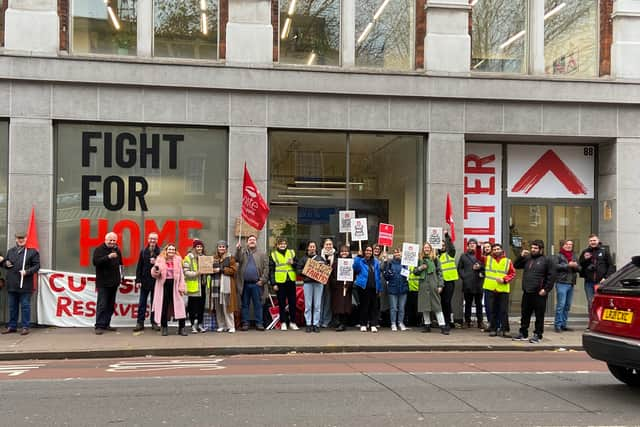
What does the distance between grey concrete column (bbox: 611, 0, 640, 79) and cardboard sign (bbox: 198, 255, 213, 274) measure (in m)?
10.5

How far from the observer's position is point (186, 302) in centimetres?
1298

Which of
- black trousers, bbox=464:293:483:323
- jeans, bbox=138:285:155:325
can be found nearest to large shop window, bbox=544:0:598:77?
black trousers, bbox=464:293:483:323

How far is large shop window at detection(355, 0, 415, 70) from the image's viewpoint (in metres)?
15.4

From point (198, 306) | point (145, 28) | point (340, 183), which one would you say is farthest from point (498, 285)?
point (145, 28)

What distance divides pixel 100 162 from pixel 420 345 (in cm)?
793

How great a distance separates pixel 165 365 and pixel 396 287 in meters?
5.39

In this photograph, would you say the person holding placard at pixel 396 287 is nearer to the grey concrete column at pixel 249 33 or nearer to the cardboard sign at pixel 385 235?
the cardboard sign at pixel 385 235

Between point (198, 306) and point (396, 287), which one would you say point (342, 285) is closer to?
point (396, 287)

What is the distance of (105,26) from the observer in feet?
47.6

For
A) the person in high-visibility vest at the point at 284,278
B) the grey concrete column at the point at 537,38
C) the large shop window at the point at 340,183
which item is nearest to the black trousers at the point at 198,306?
the person in high-visibility vest at the point at 284,278

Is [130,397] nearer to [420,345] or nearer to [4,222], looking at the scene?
[420,345]

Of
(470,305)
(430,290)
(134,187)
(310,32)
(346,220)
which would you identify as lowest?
(470,305)

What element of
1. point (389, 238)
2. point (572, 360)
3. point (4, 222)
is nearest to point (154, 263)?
point (4, 222)

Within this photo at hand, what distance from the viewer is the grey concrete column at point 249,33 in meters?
14.5
